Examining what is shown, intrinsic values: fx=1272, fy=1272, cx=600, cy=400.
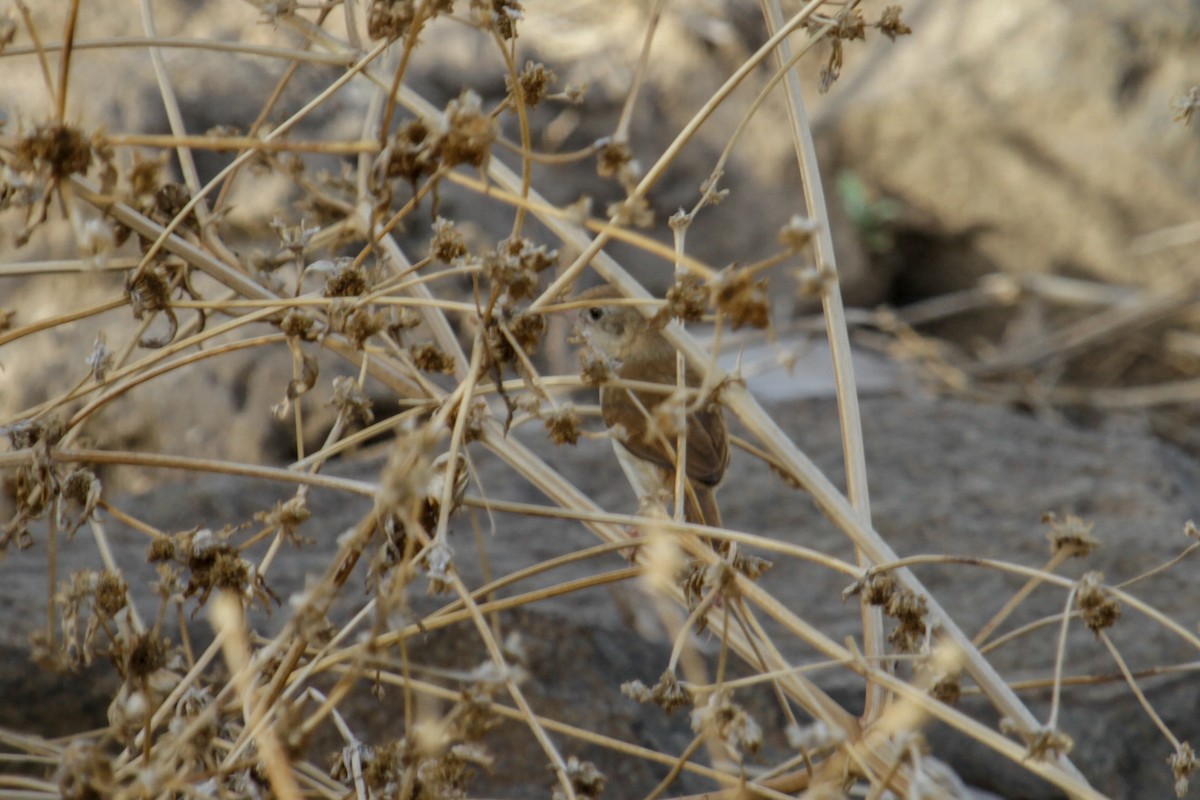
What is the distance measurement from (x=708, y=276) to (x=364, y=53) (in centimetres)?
95

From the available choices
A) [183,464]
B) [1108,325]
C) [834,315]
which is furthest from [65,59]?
[1108,325]

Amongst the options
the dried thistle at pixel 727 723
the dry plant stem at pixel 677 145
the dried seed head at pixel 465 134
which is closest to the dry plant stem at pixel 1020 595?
the dried thistle at pixel 727 723

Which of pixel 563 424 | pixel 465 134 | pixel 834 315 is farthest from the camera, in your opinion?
pixel 834 315

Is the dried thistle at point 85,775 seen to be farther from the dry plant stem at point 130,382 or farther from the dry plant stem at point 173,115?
the dry plant stem at point 173,115

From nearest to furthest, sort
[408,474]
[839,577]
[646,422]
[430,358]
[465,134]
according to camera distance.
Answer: [408,474], [465,134], [430,358], [646,422], [839,577]

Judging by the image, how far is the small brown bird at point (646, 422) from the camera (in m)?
3.62

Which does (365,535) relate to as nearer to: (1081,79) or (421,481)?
(421,481)

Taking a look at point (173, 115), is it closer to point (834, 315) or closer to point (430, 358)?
point (430, 358)

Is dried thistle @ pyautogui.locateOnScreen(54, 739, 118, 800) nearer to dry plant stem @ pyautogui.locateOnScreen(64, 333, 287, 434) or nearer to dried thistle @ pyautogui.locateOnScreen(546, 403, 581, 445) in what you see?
dry plant stem @ pyautogui.locateOnScreen(64, 333, 287, 434)

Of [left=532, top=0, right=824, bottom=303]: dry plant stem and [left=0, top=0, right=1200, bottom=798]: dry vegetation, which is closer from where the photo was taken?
[left=0, top=0, right=1200, bottom=798]: dry vegetation

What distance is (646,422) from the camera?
3.41m

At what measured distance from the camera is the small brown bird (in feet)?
11.9

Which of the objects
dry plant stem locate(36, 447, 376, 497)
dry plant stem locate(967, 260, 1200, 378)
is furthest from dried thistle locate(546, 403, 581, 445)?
dry plant stem locate(967, 260, 1200, 378)

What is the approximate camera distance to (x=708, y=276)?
152cm
